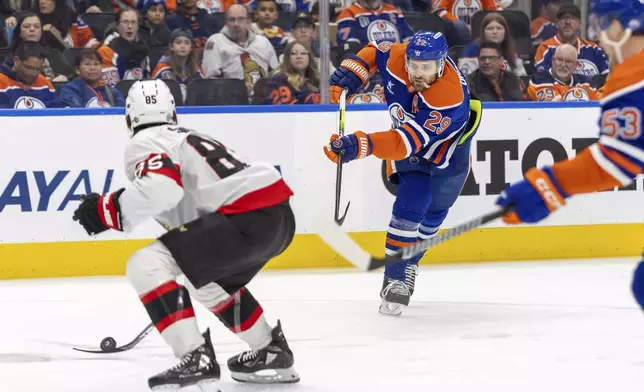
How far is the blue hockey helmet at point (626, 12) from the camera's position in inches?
98.2

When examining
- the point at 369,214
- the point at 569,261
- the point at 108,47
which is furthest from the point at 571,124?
the point at 108,47

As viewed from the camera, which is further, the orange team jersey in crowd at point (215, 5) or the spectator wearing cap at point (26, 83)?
the orange team jersey in crowd at point (215, 5)

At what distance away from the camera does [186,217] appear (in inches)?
127

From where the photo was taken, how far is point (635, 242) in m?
6.06

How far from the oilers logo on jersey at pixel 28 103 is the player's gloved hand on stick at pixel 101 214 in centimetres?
269

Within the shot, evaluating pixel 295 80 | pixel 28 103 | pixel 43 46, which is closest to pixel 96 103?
pixel 28 103

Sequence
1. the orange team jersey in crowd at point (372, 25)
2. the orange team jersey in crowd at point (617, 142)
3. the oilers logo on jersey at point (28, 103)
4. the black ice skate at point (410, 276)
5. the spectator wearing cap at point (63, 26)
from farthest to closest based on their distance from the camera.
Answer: the orange team jersey in crowd at point (372, 25) → the spectator wearing cap at point (63, 26) → the oilers logo on jersey at point (28, 103) → the black ice skate at point (410, 276) → the orange team jersey in crowd at point (617, 142)

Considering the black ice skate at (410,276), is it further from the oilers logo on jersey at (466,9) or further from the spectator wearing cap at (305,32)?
the oilers logo on jersey at (466,9)

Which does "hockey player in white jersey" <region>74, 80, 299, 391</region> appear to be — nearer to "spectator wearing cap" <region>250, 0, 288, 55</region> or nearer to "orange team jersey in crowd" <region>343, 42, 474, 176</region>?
"orange team jersey in crowd" <region>343, 42, 474, 176</region>

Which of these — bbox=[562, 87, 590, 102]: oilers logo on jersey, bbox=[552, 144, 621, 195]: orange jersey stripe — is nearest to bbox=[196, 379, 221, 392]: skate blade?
bbox=[552, 144, 621, 195]: orange jersey stripe

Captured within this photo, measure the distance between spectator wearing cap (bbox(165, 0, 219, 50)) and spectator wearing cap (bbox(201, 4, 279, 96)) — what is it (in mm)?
217

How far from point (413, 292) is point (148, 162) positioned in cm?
223

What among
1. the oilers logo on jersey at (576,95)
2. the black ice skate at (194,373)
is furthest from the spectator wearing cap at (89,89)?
the black ice skate at (194,373)

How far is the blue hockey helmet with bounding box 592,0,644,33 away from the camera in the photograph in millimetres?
2494
